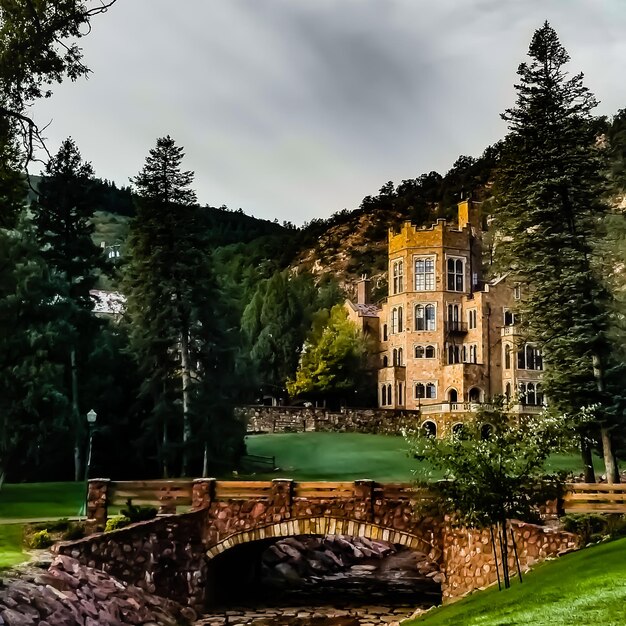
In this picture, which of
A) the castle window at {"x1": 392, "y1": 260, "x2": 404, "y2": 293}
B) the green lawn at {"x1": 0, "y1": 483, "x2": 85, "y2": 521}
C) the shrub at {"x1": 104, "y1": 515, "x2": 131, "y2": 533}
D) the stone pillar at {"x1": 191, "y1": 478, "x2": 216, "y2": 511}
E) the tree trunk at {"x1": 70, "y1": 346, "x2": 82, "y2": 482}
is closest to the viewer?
the shrub at {"x1": 104, "y1": 515, "x2": 131, "y2": 533}

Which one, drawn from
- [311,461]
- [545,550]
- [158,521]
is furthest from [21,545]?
[311,461]

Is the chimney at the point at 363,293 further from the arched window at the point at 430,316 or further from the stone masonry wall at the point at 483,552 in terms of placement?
the stone masonry wall at the point at 483,552

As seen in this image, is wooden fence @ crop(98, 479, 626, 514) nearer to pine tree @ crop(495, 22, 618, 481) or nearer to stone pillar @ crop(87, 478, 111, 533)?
stone pillar @ crop(87, 478, 111, 533)

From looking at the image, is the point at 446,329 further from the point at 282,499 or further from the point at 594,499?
the point at 594,499

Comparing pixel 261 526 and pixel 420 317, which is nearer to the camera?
pixel 261 526

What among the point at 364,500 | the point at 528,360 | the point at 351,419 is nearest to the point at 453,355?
the point at 528,360

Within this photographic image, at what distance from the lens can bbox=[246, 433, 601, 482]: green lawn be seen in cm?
3907

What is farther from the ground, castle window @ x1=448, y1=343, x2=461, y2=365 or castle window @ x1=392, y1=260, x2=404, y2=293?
castle window @ x1=392, y1=260, x2=404, y2=293

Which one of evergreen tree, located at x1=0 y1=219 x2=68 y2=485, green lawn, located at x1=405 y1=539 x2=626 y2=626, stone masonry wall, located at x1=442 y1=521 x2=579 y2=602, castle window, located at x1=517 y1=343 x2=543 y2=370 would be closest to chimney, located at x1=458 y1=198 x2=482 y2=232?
castle window, located at x1=517 y1=343 x2=543 y2=370

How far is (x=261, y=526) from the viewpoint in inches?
850

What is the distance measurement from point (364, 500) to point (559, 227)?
1423 centimetres

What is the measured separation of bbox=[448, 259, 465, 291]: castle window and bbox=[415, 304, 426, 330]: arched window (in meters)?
2.30

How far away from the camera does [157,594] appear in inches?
787

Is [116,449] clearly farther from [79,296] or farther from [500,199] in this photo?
[500,199]
